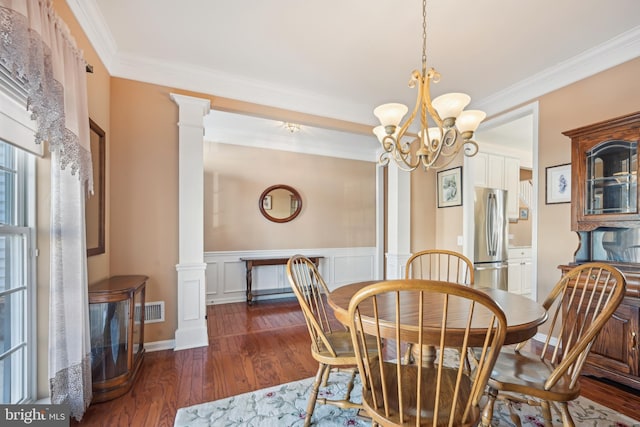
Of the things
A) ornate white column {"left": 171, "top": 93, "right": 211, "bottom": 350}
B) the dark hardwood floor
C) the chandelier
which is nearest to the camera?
the chandelier

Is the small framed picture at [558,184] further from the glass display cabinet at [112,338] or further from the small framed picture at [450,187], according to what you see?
the glass display cabinet at [112,338]

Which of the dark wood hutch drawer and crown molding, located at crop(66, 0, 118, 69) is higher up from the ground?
crown molding, located at crop(66, 0, 118, 69)

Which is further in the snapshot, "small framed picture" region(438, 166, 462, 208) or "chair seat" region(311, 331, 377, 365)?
"small framed picture" region(438, 166, 462, 208)

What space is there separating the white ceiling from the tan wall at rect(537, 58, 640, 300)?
0.36 ft

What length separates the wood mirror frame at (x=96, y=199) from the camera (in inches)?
81.8

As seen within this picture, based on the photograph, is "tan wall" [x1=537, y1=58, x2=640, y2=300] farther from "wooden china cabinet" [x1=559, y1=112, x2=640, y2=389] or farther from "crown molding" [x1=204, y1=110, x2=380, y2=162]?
"crown molding" [x1=204, y1=110, x2=380, y2=162]

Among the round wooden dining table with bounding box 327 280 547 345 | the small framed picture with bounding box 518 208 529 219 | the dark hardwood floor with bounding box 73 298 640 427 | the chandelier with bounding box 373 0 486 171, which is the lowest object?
the dark hardwood floor with bounding box 73 298 640 427

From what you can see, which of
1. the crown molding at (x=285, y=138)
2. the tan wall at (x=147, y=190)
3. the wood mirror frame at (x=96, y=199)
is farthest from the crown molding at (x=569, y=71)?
the wood mirror frame at (x=96, y=199)

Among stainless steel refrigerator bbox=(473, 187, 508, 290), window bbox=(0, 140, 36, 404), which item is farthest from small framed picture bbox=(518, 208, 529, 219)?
window bbox=(0, 140, 36, 404)

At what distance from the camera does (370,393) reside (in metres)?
1.21

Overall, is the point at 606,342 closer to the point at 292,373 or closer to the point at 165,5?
the point at 292,373

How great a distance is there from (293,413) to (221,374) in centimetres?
76

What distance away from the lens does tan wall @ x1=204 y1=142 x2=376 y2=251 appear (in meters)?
4.28

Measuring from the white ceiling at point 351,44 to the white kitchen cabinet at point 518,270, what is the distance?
2472 mm
